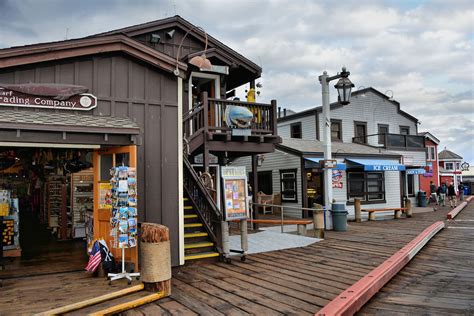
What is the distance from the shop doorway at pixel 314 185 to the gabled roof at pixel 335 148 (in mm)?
1223

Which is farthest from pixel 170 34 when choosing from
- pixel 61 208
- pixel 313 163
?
pixel 313 163

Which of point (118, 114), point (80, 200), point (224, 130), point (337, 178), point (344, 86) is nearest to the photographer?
point (118, 114)

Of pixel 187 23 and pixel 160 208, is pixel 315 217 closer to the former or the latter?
pixel 160 208

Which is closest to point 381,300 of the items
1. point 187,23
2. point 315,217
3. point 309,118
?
point 315,217

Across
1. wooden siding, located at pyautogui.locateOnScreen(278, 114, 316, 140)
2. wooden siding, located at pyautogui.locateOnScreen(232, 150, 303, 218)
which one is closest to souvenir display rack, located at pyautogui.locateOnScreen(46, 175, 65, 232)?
wooden siding, located at pyautogui.locateOnScreen(232, 150, 303, 218)

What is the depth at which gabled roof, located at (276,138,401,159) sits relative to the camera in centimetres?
1744

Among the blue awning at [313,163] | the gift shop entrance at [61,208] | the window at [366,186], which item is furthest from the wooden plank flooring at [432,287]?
the window at [366,186]

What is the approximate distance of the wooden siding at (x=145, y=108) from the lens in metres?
6.90

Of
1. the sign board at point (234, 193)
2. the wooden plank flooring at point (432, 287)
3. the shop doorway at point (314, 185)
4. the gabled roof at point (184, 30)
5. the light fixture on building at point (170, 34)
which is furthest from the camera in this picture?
the shop doorway at point (314, 185)

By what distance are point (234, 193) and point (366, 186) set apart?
42.8 ft

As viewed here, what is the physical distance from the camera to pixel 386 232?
494 inches

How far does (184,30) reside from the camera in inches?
492

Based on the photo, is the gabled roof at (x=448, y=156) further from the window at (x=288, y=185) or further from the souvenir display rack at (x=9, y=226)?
the souvenir display rack at (x=9, y=226)

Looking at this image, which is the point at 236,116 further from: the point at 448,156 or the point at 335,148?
the point at 448,156
